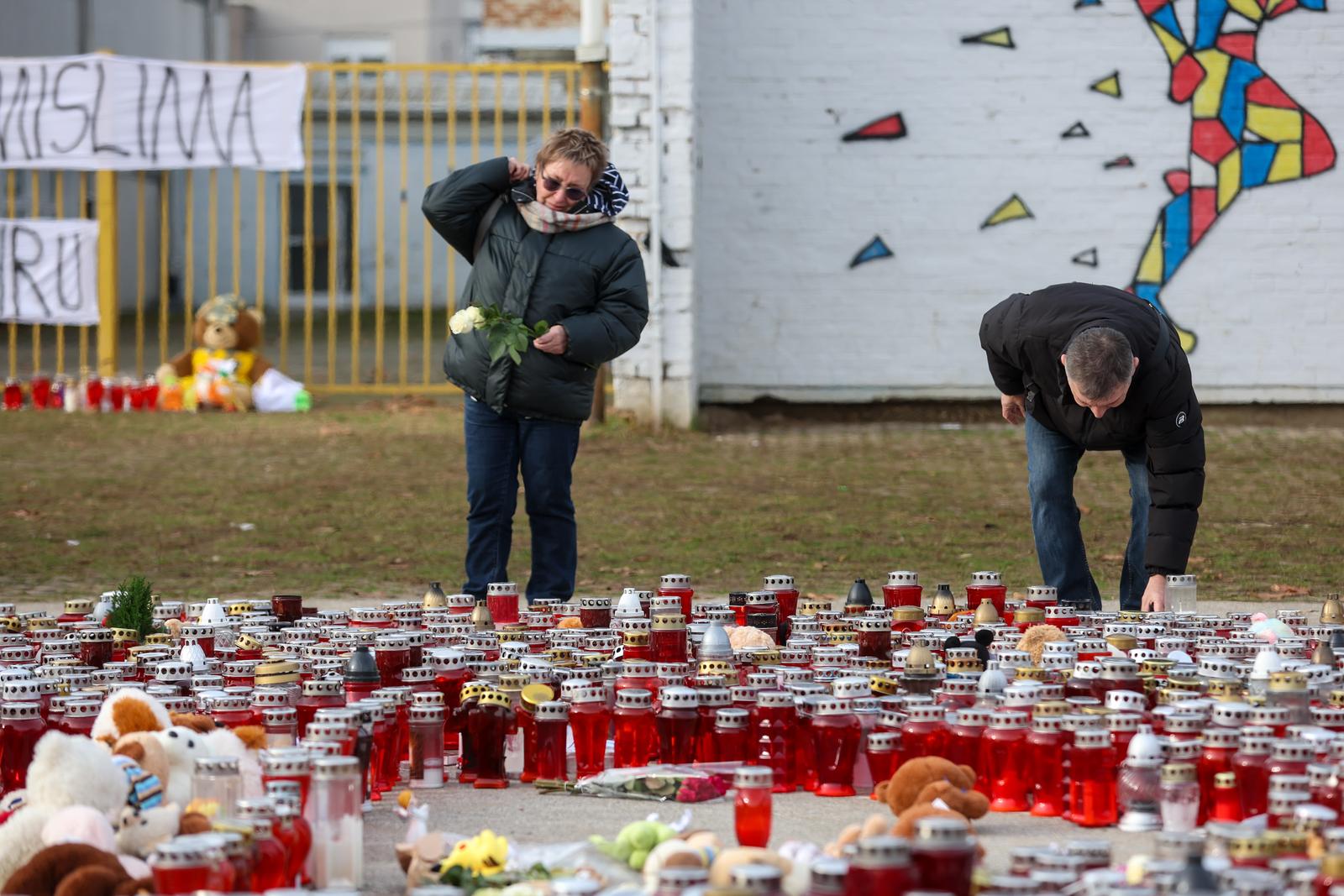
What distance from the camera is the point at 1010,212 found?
14.1m

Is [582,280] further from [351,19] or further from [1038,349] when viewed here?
[351,19]

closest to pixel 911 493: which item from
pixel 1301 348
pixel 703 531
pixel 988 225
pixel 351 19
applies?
pixel 703 531

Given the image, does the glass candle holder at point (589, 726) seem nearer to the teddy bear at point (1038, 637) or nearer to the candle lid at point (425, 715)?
the candle lid at point (425, 715)

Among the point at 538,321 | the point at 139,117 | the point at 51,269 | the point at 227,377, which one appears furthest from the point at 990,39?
the point at 538,321

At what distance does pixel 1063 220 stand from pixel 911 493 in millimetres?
4113

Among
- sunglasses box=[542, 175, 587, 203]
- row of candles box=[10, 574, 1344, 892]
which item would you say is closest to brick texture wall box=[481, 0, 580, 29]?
sunglasses box=[542, 175, 587, 203]

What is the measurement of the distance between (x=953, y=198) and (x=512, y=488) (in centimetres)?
804

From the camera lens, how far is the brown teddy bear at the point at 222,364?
15180 mm

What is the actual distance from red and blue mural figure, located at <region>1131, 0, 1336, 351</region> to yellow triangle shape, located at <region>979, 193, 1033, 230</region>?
1.07 m

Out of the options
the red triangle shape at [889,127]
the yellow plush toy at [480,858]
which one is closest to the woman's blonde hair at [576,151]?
the yellow plush toy at [480,858]

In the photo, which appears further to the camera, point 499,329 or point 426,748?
point 499,329

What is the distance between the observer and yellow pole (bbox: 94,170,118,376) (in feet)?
51.2

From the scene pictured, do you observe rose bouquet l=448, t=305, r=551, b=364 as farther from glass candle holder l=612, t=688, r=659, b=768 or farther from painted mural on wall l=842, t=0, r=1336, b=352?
painted mural on wall l=842, t=0, r=1336, b=352

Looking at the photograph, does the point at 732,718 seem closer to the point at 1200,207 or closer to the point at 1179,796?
the point at 1179,796
